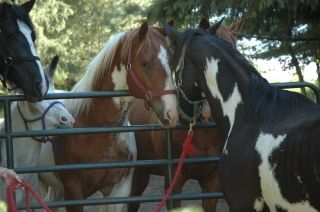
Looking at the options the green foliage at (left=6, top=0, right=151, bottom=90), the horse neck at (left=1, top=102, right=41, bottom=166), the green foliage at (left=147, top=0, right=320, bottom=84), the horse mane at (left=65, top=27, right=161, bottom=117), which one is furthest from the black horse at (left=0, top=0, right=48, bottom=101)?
the green foliage at (left=6, top=0, right=151, bottom=90)

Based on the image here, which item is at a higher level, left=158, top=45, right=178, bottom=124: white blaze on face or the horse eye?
the horse eye

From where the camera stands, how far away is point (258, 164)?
3041mm

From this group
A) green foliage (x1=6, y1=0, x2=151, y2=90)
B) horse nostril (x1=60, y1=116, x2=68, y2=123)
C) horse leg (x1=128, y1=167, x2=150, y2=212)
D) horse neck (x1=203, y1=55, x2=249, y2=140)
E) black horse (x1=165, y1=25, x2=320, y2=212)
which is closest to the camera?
black horse (x1=165, y1=25, x2=320, y2=212)

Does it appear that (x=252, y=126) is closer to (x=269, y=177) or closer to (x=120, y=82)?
(x=269, y=177)

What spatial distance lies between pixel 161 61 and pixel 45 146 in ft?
4.67

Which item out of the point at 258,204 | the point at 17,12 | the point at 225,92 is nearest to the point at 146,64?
the point at 225,92

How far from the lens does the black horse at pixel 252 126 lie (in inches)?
111

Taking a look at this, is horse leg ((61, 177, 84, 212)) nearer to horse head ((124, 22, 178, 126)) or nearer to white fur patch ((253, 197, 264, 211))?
horse head ((124, 22, 178, 126))

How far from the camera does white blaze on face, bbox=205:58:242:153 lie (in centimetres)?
339

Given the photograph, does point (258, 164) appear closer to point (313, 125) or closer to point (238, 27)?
point (313, 125)

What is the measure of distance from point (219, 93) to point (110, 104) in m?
1.24

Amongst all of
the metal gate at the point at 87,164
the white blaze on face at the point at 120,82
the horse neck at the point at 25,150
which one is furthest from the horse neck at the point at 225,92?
the horse neck at the point at 25,150

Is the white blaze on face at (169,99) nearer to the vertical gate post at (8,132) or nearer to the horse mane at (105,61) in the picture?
the horse mane at (105,61)

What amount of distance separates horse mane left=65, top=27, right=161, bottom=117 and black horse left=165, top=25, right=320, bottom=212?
61 centimetres
